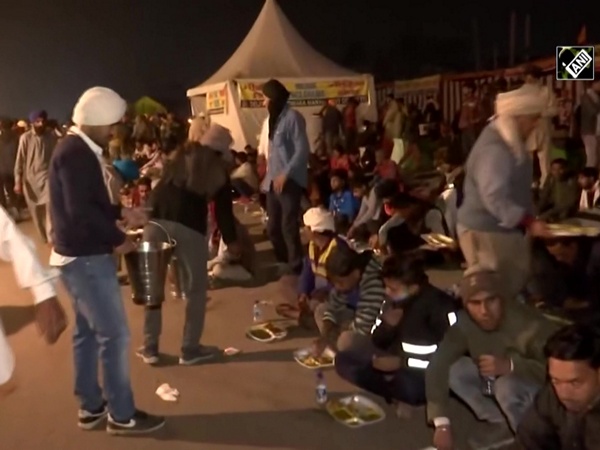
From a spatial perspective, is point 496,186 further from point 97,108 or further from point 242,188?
point 242,188

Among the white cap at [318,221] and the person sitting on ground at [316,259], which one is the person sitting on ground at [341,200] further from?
the white cap at [318,221]

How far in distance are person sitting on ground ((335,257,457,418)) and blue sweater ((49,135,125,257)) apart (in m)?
1.50

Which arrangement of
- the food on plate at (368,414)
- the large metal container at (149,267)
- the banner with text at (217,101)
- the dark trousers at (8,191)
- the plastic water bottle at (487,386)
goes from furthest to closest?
the banner with text at (217,101) < the dark trousers at (8,191) < the large metal container at (149,267) < the food on plate at (368,414) < the plastic water bottle at (487,386)

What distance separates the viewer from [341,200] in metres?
9.63

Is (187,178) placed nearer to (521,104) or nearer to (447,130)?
(521,104)

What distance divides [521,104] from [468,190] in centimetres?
59

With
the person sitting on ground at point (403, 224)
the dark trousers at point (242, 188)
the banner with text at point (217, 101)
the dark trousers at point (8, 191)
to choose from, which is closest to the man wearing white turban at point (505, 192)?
the person sitting on ground at point (403, 224)

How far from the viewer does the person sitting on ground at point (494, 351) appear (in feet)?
13.3

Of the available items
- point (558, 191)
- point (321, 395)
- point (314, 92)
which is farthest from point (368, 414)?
point (314, 92)

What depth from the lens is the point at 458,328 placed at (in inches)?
167

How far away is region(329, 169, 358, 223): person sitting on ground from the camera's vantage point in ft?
31.2

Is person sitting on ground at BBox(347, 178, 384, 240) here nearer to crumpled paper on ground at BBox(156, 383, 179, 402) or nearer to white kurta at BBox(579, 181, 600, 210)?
white kurta at BBox(579, 181, 600, 210)

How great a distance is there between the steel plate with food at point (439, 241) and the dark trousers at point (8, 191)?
8.77 m

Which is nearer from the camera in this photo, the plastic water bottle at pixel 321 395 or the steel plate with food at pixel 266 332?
the plastic water bottle at pixel 321 395
